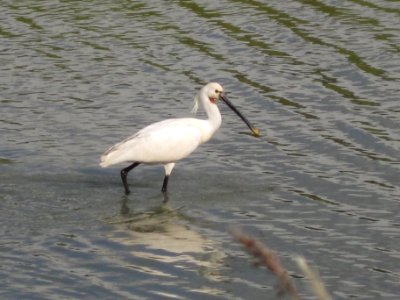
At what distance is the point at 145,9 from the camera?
17.5 m

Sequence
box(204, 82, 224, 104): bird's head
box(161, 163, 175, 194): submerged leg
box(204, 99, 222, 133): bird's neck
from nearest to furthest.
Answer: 1. box(161, 163, 175, 194): submerged leg
2. box(204, 99, 222, 133): bird's neck
3. box(204, 82, 224, 104): bird's head

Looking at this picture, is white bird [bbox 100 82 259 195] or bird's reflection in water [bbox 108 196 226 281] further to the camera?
white bird [bbox 100 82 259 195]

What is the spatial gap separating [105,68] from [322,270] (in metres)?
7.46

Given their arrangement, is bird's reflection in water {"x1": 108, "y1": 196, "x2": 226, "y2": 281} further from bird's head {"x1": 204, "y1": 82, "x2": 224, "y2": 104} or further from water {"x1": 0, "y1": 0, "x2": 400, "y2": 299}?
bird's head {"x1": 204, "y1": 82, "x2": 224, "y2": 104}

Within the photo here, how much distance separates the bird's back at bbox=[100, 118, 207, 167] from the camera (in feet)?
32.8

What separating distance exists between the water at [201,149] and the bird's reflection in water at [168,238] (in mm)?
23

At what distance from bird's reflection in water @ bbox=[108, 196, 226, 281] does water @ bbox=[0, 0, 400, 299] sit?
23 mm

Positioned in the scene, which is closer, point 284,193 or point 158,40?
point 284,193

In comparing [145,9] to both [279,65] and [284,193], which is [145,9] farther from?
[284,193]

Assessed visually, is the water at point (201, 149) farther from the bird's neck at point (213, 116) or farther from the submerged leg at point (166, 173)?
the bird's neck at point (213, 116)

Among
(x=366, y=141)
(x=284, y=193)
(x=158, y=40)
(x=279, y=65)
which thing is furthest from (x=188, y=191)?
(x=158, y=40)

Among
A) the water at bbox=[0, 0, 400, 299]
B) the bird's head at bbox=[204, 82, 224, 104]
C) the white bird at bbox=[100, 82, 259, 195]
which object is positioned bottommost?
the water at bbox=[0, 0, 400, 299]

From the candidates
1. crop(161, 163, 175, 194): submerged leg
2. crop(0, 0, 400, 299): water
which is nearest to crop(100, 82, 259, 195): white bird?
crop(161, 163, 175, 194): submerged leg

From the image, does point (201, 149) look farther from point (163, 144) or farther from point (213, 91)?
point (163, 144)
